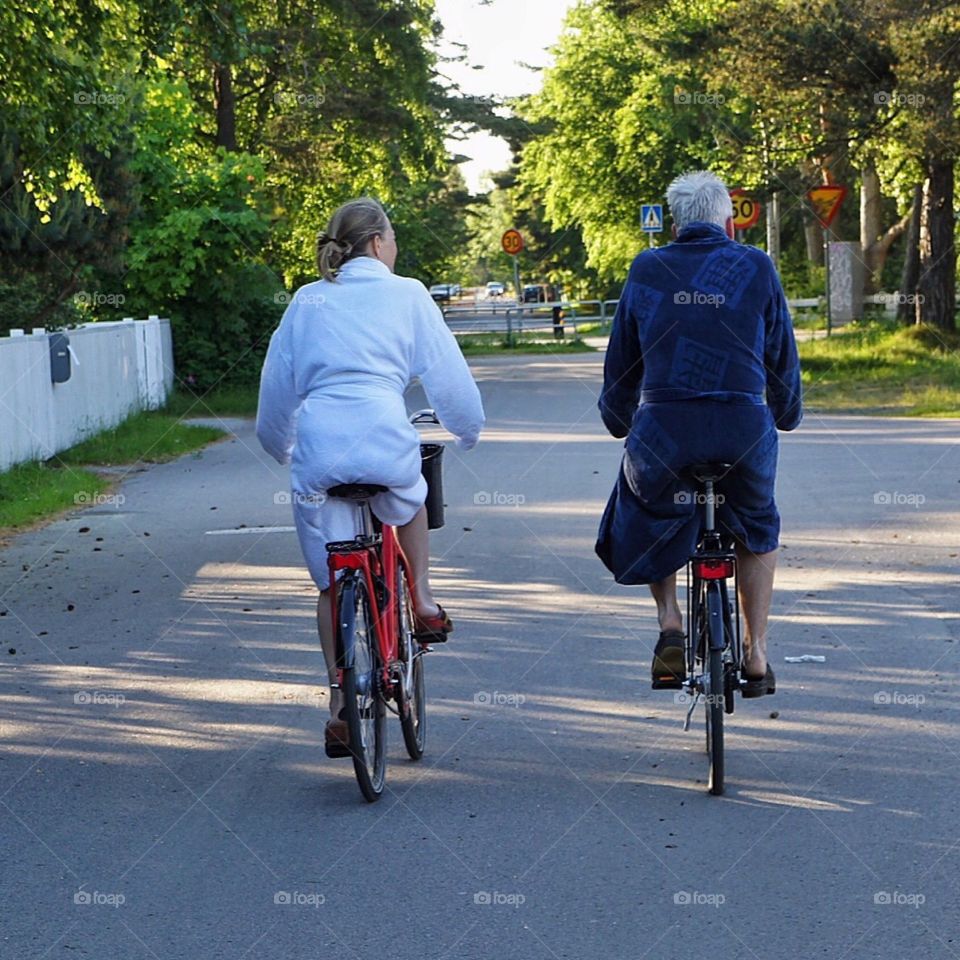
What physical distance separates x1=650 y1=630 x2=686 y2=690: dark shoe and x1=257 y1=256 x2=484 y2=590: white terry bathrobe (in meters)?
0.97

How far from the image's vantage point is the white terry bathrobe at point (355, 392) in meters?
5.53

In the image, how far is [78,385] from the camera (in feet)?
65.9

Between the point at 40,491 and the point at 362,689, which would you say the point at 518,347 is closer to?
the point at 40,491

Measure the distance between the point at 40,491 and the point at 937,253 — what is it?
19.3 metres

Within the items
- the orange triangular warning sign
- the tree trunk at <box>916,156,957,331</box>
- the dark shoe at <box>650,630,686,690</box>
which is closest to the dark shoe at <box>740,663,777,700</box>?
the dark shoe at <box>650,630,686,690</box>

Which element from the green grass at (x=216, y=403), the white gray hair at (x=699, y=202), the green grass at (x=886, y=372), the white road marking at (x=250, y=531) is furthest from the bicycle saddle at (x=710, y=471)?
the green grass at (x=216, y=403)

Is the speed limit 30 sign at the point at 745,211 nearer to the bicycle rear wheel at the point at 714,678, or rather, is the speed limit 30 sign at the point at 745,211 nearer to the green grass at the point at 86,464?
the green grass at the point at 86,464

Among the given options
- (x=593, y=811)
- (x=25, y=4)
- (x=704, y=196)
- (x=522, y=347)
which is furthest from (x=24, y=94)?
(x=522, y=347)

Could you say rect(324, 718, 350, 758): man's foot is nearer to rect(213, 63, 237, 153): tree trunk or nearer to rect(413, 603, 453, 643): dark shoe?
rect(413, 603, 453, 643): dark shoe

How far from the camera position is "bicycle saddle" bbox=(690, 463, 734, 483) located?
5.58 m

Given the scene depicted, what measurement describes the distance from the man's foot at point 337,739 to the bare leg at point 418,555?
635 mm

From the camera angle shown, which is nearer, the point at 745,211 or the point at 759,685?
the point at 759,685

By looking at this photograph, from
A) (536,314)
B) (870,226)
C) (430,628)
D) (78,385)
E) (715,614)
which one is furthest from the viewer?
(536,314)

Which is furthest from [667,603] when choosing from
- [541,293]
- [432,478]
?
[541,293]
